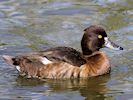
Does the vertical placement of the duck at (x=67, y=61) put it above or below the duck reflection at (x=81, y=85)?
above

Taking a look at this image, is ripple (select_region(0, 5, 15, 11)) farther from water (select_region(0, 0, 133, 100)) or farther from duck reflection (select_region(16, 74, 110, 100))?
duck reflection (select_region(16, 74, 110, 100))

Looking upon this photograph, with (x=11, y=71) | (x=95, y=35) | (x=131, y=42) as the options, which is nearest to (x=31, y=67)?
(x=11, y=71)

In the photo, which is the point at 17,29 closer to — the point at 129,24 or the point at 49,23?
the point at 49,23

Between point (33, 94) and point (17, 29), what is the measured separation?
14.2ft

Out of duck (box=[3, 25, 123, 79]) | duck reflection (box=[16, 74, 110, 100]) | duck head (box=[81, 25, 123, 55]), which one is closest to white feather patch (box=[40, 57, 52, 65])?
duck (box=[3, 25, 123, 79])

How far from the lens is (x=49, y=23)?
1532cm

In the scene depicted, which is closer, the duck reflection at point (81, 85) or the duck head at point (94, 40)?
the duck reflection at point (81, 85)

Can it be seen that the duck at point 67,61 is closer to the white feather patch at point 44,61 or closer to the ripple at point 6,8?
the white feather patch at point 44,61

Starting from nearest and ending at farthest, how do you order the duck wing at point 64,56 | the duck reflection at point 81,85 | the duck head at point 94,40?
the duck reflection at point 81,85, the duck wing at point 64,56, the duck head at point 94,40

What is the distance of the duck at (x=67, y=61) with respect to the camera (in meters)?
11.9

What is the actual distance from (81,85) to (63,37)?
10.1 feet


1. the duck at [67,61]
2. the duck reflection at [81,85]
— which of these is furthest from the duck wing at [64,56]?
the duck reflection at [81,85]

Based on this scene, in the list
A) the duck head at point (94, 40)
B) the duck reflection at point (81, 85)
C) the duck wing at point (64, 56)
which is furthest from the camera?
the duck head at point (94, 40)

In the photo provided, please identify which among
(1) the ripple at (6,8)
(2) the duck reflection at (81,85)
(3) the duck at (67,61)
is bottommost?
(2) the duck reflection at (81,85)
